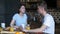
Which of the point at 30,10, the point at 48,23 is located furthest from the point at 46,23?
the point at 30,10

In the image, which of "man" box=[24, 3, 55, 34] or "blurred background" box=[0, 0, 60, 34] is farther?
"blurred background" box=[0, 0, 60, 34]

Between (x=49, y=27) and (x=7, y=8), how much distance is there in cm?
321

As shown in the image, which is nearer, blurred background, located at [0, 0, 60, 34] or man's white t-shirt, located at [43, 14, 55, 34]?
man's white t-shirt, located at [43, 14, 55, 34]

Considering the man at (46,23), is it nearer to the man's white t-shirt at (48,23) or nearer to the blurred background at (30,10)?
the man's white t-shirt at (48,23)

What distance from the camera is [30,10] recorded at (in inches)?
305

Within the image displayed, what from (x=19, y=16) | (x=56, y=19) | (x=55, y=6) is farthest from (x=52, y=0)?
(x=19, y=16)

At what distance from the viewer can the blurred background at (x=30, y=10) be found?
6.44 m

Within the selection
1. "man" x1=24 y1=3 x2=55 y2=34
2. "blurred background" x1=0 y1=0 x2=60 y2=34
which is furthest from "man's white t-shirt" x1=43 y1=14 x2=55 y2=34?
"blurred background" x1=0 y1=0 x2=60 y2=34

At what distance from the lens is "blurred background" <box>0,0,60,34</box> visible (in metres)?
6.44

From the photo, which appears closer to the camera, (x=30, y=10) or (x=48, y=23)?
(x=48, y=23)

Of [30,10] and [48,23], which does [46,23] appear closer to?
[48,23]

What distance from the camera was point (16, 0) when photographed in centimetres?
667

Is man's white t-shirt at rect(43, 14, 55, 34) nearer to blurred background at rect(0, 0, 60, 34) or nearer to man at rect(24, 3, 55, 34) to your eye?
man at rect(24, 3, 55, 34)

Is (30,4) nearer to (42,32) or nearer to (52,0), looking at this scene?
(52,0)
